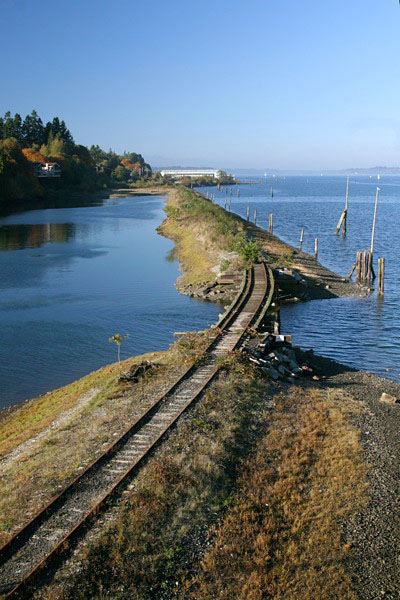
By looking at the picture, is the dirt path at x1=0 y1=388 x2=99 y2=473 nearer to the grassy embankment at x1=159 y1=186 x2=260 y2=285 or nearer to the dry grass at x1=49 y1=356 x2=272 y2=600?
the dry grass at x1=49 y1=356 x2=272 y2=600

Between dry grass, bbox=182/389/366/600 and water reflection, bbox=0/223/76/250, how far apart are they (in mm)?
55989

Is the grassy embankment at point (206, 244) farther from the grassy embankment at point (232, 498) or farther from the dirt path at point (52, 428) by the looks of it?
the grassy embankment at point (232, 498)

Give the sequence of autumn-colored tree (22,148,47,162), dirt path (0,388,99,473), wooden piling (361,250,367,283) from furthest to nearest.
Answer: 1. autumn-colored tree (22,148,47,162)
2. wooden piling (361,250,367,283)
3. dirt path (0,388,99,473)

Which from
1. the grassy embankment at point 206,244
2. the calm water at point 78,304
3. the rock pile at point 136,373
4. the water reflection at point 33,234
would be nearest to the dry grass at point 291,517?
the rock pile at point 136,373

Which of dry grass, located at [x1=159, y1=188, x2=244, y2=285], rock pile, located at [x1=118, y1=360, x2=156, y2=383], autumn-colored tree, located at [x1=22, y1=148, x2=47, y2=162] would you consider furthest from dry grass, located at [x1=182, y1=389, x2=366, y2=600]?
autumn-colored tree, located at [x1=22, y1=148, x2=47, y2=162]

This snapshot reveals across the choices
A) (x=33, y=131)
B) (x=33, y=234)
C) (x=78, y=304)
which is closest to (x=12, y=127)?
(x=33, y=131)

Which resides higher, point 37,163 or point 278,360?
point 37,163

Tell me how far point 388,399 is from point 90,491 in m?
12.8

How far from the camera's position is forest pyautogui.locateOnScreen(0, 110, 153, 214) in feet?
397

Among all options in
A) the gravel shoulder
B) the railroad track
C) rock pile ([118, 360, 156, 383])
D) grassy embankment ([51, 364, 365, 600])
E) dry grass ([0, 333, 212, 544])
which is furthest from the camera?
rock pile ([118, 360, 156, 383])

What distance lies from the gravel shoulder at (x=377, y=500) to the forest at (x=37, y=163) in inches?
4040

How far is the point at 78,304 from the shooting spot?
40.8 m

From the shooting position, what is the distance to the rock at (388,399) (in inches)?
850

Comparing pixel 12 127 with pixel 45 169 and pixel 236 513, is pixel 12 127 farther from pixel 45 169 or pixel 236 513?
pixel 236 513
